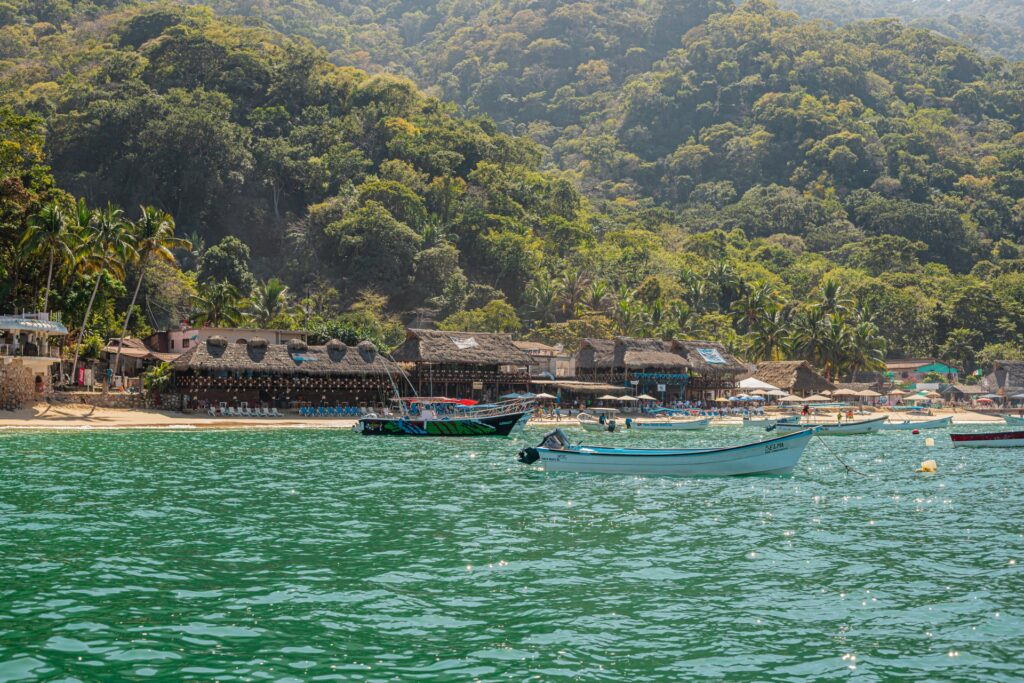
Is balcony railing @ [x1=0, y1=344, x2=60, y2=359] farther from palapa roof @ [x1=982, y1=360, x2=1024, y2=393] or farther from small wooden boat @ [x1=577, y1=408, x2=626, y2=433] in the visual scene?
palapa roof @ [x1=982, y1=360, x2=1024, y2=393]

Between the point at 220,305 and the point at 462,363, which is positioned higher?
the point at 220,305

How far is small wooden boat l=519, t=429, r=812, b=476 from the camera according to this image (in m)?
31.7

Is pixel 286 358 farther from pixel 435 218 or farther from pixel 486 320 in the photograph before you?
pixel 435 218

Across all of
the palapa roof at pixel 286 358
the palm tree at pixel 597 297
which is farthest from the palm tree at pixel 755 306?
the palapa roof at pixel 286 358

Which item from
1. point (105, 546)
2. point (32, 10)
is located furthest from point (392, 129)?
point (105, 546)

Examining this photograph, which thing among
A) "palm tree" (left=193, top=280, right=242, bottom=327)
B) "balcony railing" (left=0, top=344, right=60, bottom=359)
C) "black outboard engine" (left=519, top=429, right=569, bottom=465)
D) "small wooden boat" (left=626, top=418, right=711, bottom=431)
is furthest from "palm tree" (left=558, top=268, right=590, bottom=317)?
"black outboard engine" (left=519, top=429, right=569, bottom=465)

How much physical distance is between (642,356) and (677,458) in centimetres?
4246

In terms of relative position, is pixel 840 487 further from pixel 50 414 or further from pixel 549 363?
pixel 549 363

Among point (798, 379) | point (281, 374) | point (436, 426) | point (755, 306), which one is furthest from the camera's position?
point (755, 306)

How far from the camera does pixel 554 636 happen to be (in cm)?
1264

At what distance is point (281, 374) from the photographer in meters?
59.4

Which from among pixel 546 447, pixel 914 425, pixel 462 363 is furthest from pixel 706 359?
pixel 546 447

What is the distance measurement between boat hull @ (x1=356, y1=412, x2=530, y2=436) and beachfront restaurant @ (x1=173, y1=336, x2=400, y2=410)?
26.8 feet

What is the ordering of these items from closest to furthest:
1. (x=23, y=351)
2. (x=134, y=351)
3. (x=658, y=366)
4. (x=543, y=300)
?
(x=23, y=351), (x=134, y=351), (x=658, y=366), (x=543, y=300)
